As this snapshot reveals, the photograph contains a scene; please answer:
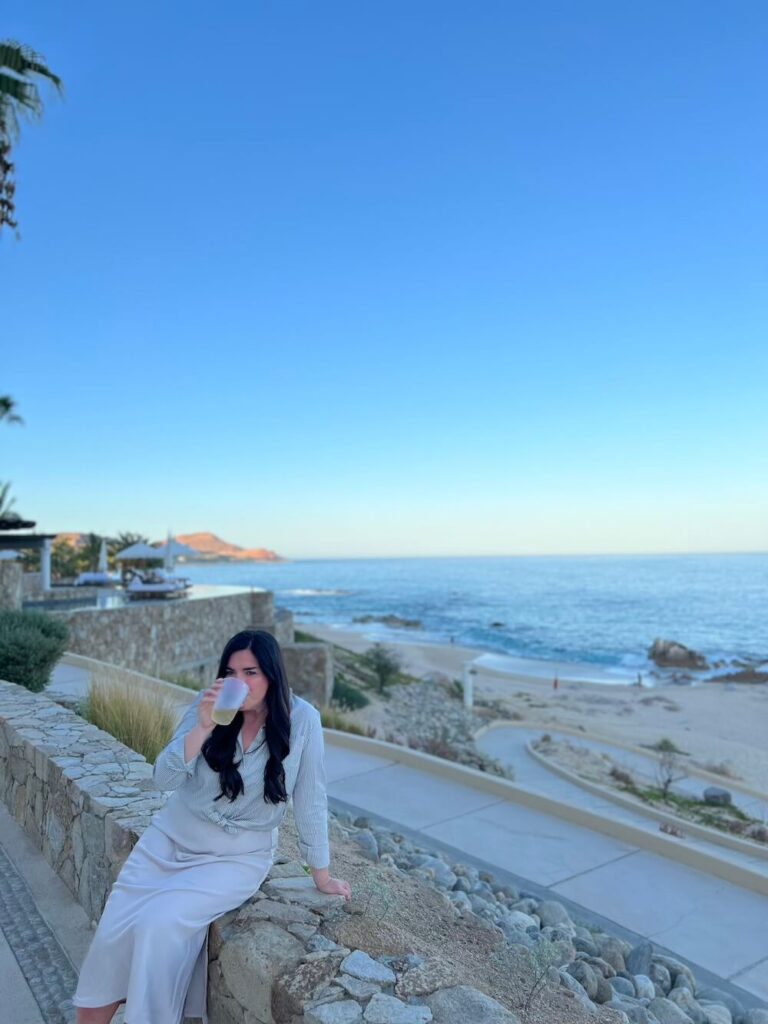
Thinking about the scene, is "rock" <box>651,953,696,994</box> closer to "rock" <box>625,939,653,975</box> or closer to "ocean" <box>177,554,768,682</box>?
"rock" <box>625,939,653,975</box>

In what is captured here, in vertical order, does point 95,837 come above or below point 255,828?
below

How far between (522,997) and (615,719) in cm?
1980

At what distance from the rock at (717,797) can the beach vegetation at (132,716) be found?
25.3 ft

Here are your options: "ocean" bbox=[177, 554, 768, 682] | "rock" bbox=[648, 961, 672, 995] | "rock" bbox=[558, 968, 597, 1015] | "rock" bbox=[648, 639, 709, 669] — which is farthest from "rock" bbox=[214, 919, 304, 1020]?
"rock" bbox=[648, 639, 709, 669]

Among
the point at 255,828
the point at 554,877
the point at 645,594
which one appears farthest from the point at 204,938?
the point at 645,594

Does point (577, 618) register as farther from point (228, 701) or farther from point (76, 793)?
point (228, 701)

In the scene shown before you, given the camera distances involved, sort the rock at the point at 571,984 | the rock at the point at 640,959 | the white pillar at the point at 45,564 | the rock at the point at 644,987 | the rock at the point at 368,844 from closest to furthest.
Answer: the rock at the point at 571,984, the rock at the point at 644,987, the rock at the point at 640,959, the rock at the point at 368,844, the white pillar at the point at 45,564

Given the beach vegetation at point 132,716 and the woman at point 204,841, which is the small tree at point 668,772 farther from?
the woman at point 204,841

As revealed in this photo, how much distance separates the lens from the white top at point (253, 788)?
7.55ft

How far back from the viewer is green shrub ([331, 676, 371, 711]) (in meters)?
17.3

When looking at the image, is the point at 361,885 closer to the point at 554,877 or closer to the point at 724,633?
the point at 554,877

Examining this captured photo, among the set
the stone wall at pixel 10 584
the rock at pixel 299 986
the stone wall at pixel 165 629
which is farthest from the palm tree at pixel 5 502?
the rock at pixel 299 986

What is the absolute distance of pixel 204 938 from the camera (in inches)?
84.8

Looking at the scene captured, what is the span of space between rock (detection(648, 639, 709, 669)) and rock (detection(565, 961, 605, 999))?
3503 centimetres
